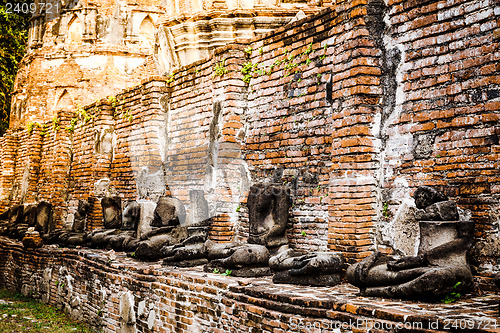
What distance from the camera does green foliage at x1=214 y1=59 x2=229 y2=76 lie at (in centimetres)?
695

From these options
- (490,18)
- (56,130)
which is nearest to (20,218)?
(56,130)

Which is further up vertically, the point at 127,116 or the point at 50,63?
the point at 50,63

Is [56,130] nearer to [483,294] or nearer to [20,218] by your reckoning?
[20,218]

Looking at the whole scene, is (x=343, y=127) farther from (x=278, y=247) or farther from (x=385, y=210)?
(x=278, y=247)

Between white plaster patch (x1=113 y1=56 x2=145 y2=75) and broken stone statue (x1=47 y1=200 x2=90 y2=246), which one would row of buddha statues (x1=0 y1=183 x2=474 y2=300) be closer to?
broken stone statue (x1=47 y1=200 x2=90 y2=246)

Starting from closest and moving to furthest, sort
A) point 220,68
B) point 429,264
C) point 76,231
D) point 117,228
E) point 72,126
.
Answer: point 429,264, point 220,68, point 117,228, point 76,231, point 72,126

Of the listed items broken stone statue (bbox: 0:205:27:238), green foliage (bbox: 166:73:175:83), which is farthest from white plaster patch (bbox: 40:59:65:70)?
green foliage (bbox: 166:73:175:83)

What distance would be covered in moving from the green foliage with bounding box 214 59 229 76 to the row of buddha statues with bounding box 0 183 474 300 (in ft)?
5.99

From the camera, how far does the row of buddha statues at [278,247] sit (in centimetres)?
385

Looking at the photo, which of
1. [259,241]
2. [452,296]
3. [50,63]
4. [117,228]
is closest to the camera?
[452,296]

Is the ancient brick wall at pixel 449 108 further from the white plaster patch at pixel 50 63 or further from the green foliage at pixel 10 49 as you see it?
the green foliage at pixel 10 49

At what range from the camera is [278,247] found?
18.7 feet

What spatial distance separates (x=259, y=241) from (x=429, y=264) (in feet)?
7.45

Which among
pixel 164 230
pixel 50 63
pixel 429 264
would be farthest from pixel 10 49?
pixel 429 264
